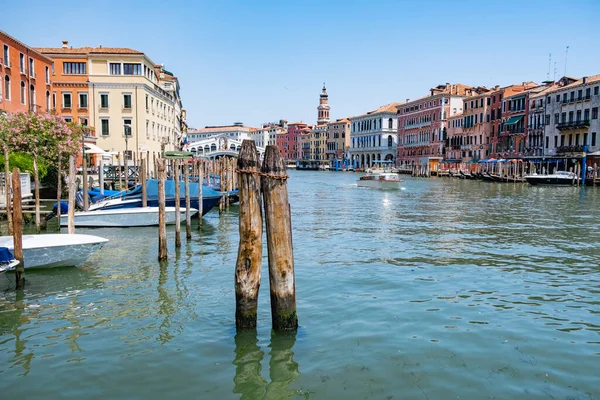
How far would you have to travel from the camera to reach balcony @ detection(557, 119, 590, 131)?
4455 cm

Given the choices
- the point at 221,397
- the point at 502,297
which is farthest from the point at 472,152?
the point at 221,397

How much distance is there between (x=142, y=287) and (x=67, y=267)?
1.99 metres

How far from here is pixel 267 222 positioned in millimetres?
5473

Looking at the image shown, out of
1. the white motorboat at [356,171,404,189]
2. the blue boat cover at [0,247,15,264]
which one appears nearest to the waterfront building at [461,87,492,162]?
the white motorboat at [356,171,404,189]

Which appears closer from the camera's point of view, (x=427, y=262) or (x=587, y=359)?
(x=587, y=359)

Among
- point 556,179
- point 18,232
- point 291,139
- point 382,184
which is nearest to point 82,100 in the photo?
→ point 382,184

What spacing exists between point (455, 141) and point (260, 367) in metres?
67.0

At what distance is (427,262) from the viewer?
10.3 metres

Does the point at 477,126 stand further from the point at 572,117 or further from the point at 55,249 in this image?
the point at 55,249

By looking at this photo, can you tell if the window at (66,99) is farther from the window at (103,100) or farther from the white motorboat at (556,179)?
the white motorboat at (556,179)

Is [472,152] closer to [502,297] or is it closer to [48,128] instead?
[48,128]

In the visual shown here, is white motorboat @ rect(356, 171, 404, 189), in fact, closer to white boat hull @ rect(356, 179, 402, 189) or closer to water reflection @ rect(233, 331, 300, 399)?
white boat hull @ rect(356, 179, 402, 189)

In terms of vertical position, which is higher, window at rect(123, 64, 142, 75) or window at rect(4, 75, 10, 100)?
window at rect(123, 64, 142, 75)

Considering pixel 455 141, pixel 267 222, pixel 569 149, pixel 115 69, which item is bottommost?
pixel 267 222
